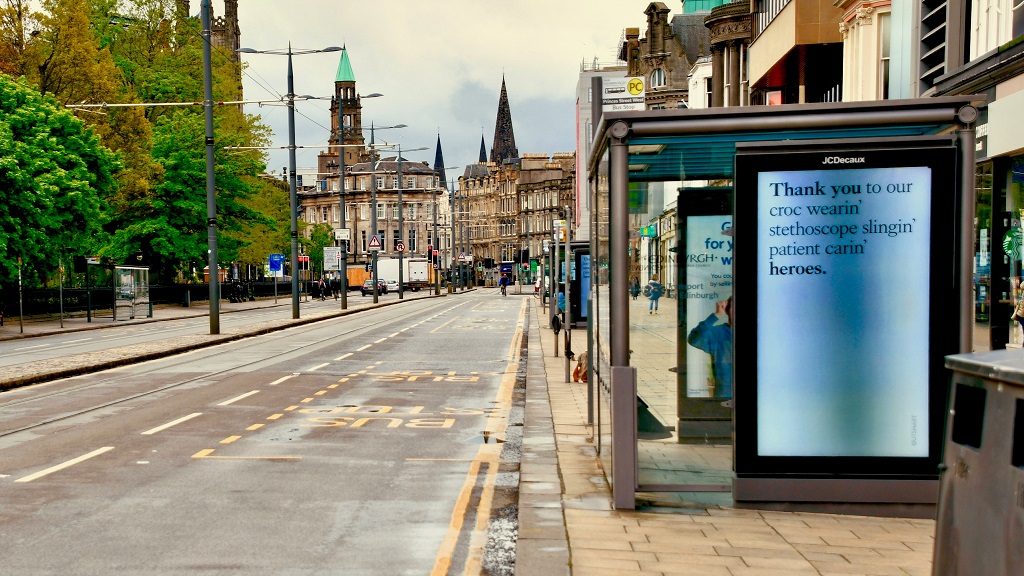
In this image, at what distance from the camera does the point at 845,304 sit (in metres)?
6.83

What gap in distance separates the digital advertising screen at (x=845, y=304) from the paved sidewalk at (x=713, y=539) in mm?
456

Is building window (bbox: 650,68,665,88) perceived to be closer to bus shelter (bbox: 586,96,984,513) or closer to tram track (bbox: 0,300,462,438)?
tram track (bbox: 0,300,462,438)

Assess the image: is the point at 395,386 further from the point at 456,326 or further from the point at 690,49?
the point at 690,49

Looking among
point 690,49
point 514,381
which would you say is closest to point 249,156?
point 690,49

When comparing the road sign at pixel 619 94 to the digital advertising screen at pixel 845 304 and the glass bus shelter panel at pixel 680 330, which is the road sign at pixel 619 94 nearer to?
the glass bus shelter panel at pixel 680 330

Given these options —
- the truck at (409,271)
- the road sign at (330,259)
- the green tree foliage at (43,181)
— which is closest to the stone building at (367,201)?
the truck at (409,271)

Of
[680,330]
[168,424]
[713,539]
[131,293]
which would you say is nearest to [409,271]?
[131,293]

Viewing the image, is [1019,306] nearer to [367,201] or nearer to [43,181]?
[43,181]

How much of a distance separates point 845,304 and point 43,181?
111 ft

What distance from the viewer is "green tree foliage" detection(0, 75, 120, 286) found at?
3378 cm

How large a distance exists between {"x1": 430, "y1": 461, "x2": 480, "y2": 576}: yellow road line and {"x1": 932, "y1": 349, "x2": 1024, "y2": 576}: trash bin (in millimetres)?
3312

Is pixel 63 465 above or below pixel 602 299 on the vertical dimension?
below

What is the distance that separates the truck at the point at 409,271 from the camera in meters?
109

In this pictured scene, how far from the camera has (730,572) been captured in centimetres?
545
